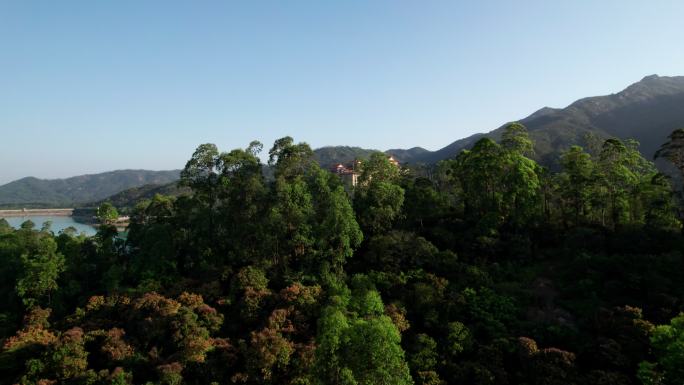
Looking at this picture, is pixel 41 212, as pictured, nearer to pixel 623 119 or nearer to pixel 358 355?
pixel 358 355

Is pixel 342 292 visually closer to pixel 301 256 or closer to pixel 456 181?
pixel 301 256

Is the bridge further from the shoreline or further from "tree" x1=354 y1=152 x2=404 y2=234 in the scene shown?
"tree" x1=354 y1=152 x2=404 y2=234

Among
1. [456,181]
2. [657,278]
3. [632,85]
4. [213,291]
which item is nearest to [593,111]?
[632,85]

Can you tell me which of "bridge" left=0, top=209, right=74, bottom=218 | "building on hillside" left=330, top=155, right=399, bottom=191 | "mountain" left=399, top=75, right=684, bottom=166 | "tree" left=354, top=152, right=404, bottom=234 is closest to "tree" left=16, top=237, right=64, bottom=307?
"building on hillside" left=330, top=155, right=399, bottom=191

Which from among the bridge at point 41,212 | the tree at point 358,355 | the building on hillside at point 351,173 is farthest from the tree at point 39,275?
the bridge at point 41,212

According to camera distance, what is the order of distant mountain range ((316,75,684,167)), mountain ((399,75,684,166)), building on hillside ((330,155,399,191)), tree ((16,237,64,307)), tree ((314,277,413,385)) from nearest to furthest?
1. tree ((314,277,413,385))
2. tree ((16,237,64,307))
3. building on hillside ((330,155,399,191))
4. distant mountain range ((316,75,684,167))
5. mountain ((399,75,684,166))

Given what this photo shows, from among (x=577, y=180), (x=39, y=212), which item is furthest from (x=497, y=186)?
(x=39, y=212)
